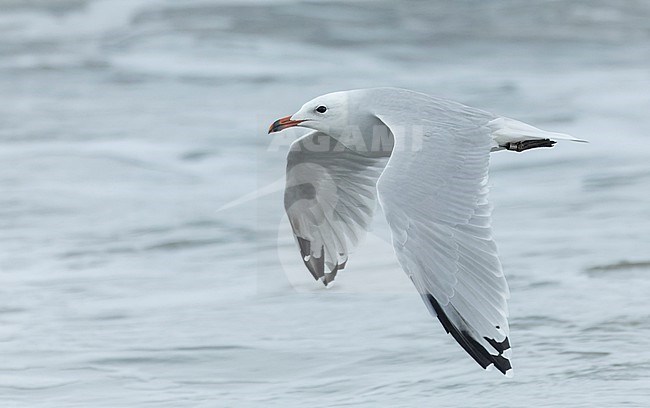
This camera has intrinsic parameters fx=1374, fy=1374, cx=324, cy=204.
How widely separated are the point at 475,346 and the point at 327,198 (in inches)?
64.1

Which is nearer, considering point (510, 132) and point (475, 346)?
point (475, 346)

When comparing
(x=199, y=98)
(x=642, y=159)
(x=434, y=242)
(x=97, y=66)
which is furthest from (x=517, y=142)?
(x=97, y=66)

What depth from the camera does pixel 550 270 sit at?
6.73 meters

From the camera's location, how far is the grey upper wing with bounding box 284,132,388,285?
217 inches

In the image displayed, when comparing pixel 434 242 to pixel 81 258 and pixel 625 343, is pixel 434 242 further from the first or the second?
pixel 81 258

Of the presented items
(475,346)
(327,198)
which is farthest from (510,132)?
(475,346)

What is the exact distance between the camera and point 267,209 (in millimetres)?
8430

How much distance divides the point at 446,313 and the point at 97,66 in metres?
8.66

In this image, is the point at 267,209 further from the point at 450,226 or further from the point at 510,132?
the point at 450,226

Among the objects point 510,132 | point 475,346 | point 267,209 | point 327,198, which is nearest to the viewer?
point 475,346

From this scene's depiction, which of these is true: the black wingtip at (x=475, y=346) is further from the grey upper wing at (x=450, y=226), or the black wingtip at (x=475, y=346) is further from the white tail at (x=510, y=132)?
the white tail at (x=510, y=132)

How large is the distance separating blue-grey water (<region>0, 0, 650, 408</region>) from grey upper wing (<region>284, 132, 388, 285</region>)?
1.40 ft

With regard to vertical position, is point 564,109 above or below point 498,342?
below

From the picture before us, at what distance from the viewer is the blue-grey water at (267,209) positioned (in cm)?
543
